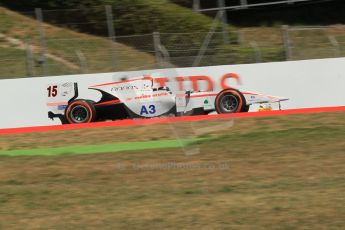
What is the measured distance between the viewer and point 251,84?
1680 centimetres

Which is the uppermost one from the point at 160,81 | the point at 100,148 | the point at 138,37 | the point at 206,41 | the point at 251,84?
the point at 138,37

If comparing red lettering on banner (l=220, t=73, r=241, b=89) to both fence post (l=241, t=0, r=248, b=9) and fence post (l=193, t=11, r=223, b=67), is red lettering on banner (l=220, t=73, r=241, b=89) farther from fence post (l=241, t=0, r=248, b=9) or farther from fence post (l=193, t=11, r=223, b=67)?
fence post (l=241, t=0, r=248, b=9)

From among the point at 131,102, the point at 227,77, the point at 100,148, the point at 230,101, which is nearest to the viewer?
the point at 100,148

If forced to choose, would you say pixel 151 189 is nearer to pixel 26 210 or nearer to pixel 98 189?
pixel 98 189

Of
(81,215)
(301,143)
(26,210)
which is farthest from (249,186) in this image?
(301,143)

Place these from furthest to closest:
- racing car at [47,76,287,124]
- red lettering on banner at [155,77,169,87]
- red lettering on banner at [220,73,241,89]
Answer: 1. red lettering on banner at [220,73,241,89]
2. racing car at [47,76,287,124]
3. red lettering on banner at [155,77,169,87]

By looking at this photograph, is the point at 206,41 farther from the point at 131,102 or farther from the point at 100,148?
the point at 100,148

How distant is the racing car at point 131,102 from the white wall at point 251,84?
9.3 inches

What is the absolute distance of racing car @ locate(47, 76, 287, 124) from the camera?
49.9ft

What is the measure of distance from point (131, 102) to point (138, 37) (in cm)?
341

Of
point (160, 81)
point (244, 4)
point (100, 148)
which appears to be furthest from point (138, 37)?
point (100, 148)

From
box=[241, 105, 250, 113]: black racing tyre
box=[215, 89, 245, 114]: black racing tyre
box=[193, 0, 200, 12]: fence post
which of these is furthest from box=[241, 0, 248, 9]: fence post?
box=[241, 105, 250, 113]: black racing tyre

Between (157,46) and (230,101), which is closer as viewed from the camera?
(230,101)

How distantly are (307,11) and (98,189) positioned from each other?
21008 millimetres
